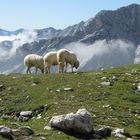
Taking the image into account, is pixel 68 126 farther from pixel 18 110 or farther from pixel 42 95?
pixel 42 95

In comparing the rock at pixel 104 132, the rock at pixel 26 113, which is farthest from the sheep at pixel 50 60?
the rock at pixel 104 132

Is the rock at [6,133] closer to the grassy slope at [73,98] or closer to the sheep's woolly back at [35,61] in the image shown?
the grassy slope at [73,98]

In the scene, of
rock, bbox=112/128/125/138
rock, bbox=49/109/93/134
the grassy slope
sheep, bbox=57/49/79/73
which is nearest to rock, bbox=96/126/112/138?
rock, bbox=112/128/125/138

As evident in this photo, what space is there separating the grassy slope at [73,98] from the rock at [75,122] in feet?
1.51

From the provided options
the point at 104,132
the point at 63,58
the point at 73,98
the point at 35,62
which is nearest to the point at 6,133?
the point at 104,132

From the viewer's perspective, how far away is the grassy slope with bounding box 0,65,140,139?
25156 mm

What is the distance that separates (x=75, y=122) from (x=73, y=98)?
28.5 ft

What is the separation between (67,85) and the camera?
34.4 metres

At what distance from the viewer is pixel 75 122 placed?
2191 centimetres

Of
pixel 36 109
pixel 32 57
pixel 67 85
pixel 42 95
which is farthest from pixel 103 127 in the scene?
pixel 32 57

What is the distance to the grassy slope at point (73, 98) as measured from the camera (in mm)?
25156

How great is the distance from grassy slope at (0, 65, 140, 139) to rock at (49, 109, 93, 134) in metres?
0.46

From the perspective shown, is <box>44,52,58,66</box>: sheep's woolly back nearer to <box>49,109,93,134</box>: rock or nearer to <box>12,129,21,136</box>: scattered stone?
<box>49,109,93,134</box>: rock

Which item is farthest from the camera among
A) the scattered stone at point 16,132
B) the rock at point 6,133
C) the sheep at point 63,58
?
the sheep at point 63,58
